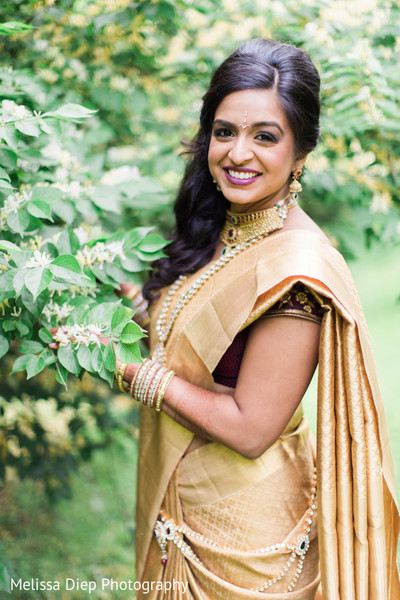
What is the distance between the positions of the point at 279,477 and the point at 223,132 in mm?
1033

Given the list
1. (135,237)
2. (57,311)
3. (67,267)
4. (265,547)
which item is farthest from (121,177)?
(265,547)

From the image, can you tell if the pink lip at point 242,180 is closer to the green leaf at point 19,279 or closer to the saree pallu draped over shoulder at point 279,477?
the saree pallu draped over shoulder at point 279,477

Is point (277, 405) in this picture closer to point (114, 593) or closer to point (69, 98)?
point (69, 98)

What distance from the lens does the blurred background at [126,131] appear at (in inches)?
84.8

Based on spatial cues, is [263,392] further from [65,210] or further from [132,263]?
[65,210]

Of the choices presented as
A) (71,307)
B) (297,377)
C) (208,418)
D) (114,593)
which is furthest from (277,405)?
(114,593)

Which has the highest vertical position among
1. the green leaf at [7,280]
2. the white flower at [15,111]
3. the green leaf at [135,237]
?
the white flower at [15,111]

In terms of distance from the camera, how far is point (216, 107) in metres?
1.63

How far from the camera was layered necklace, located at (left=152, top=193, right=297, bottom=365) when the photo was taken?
65.7 inches

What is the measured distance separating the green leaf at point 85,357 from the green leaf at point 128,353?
0.09 metres

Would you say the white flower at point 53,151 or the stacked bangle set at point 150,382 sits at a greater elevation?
the white flower at point 53,151

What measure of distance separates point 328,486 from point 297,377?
0.33 metres

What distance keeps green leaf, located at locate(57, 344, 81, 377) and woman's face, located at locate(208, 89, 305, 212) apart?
619 mm

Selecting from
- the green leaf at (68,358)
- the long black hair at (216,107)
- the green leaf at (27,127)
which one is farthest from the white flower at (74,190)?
the green leaf at (68,358)
